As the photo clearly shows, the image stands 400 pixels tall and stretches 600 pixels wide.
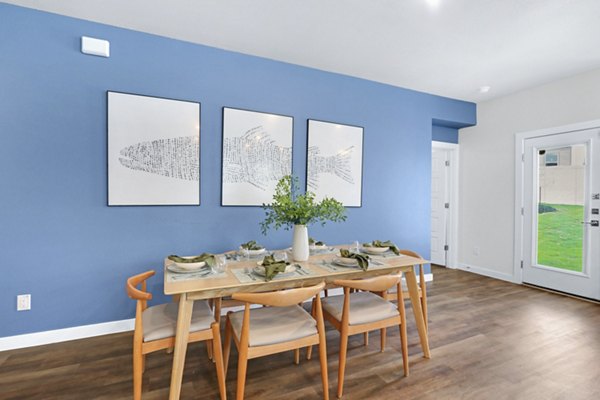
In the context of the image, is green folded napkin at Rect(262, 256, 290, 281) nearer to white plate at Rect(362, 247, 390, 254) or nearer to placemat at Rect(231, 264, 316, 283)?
placemat at Rect(231, 264, 316, 283)

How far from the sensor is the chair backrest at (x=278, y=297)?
5.09 ft

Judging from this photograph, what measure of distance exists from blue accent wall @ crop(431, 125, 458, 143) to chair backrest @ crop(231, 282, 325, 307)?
4063mm

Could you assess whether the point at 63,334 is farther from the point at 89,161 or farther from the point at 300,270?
the point at 300,270

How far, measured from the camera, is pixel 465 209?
16.1 feet

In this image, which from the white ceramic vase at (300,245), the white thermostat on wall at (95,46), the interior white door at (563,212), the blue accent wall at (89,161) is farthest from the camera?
the interior white door at (563,212)

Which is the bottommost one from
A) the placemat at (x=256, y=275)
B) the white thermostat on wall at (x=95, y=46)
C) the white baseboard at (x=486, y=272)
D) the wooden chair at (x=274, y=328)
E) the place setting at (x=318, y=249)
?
the white baseboard at (x=486, y=272)

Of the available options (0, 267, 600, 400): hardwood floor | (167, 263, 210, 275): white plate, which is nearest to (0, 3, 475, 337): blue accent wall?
(0, 267, 600, 400): hardwood floor

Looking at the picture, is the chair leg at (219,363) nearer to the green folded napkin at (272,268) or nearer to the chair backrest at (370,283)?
the green folded napkin at (272,268)

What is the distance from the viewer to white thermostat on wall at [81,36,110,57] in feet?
8.00

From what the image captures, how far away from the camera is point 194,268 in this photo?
75.1 inches

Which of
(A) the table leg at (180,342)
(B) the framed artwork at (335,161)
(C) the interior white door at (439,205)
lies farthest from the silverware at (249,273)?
(C) the interior white door at (439,205)

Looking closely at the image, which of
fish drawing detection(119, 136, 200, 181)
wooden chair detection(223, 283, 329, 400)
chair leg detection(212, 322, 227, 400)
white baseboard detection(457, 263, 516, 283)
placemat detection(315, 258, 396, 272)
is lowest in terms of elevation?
white baseboard detection(457, 263, 516, 283)

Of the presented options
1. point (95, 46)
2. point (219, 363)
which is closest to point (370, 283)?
point (219, 363)

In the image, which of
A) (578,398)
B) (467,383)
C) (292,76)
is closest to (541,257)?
(578,398)
